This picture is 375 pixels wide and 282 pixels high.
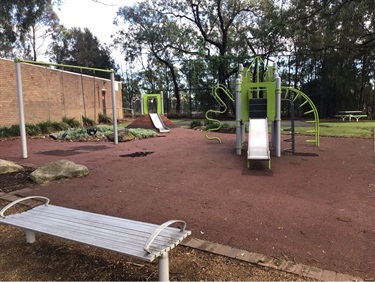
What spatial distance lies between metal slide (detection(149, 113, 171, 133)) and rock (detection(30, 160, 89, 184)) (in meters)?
8.71

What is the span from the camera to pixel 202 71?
1054 inches

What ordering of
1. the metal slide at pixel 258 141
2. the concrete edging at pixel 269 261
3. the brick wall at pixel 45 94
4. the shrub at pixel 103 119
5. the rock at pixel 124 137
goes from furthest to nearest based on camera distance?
the shrub at pixel 103 119
the brick wall at pixel 45 94
the rock at pixel 124 137
the metal slide at pixel 258 141
the concrete edging at pixel 269 261

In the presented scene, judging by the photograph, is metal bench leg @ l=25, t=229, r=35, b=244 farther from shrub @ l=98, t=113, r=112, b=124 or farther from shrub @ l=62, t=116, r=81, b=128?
shrub @ l=98, t=113, r=112, b=124

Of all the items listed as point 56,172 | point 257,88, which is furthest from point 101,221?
point 257,88

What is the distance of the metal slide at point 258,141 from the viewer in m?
6.27

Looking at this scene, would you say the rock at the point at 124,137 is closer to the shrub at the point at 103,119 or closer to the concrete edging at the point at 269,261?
the concrete edging at the point at 269,261

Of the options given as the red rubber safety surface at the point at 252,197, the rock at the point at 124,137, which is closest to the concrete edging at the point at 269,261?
the red rubber safety surface at the point at 252,197

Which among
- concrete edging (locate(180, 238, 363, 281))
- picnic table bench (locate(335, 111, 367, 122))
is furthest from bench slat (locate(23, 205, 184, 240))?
picnic table bench (locate(335, 111, 367, 122))

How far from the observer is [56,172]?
17.7 feet

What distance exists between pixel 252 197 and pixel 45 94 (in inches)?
580

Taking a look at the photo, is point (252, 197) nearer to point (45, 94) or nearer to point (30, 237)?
point (30, 237)

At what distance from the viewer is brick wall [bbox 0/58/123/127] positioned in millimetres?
13523

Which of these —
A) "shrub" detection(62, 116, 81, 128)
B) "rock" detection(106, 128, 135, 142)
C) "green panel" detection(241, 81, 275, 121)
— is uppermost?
"green panel" detection(241, 81, 275, 121)

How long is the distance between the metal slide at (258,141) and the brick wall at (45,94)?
11.0 meters
